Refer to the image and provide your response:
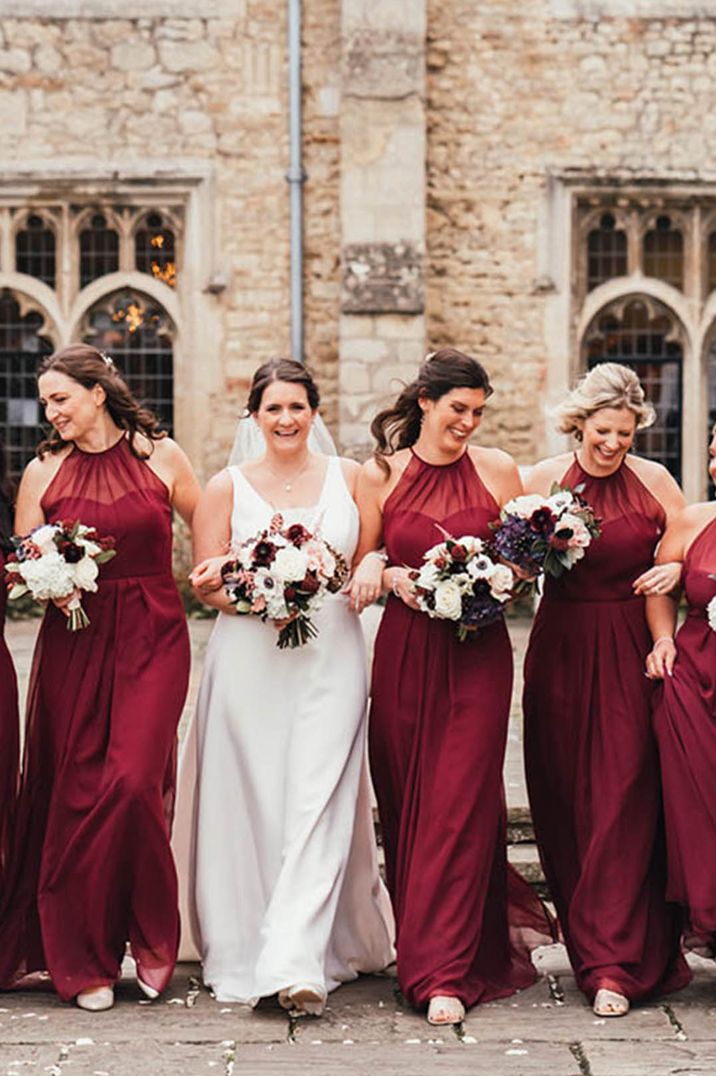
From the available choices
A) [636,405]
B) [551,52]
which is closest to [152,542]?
[636,405]

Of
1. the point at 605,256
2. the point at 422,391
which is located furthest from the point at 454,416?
the point at 605,256

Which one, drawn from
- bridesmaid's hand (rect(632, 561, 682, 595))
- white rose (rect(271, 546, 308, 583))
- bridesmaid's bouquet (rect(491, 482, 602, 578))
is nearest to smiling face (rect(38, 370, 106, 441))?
white rose (rect(271, 546, 308, 583))

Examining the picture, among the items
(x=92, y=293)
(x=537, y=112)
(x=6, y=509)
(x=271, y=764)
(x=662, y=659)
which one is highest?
(x=537, y=112)

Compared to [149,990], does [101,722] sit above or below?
above

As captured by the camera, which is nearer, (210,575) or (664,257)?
(210,575)

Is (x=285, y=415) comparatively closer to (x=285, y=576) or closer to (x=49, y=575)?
(x=285, y=576)

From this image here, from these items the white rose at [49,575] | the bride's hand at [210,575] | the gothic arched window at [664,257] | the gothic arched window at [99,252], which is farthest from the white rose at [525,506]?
the gothic arched window at [99,252]

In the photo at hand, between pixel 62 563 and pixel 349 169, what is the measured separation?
9.54 meters

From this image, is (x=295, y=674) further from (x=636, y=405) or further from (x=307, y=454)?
(x=636, y=405)

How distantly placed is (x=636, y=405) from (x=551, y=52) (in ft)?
32.4

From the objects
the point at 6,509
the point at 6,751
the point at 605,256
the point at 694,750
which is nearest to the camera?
the point at 694,750

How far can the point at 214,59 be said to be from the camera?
15.0 m

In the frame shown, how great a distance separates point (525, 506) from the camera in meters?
5.68

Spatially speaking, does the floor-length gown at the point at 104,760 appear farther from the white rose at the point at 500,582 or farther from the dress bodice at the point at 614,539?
the dress bodice at the point at 614,539
